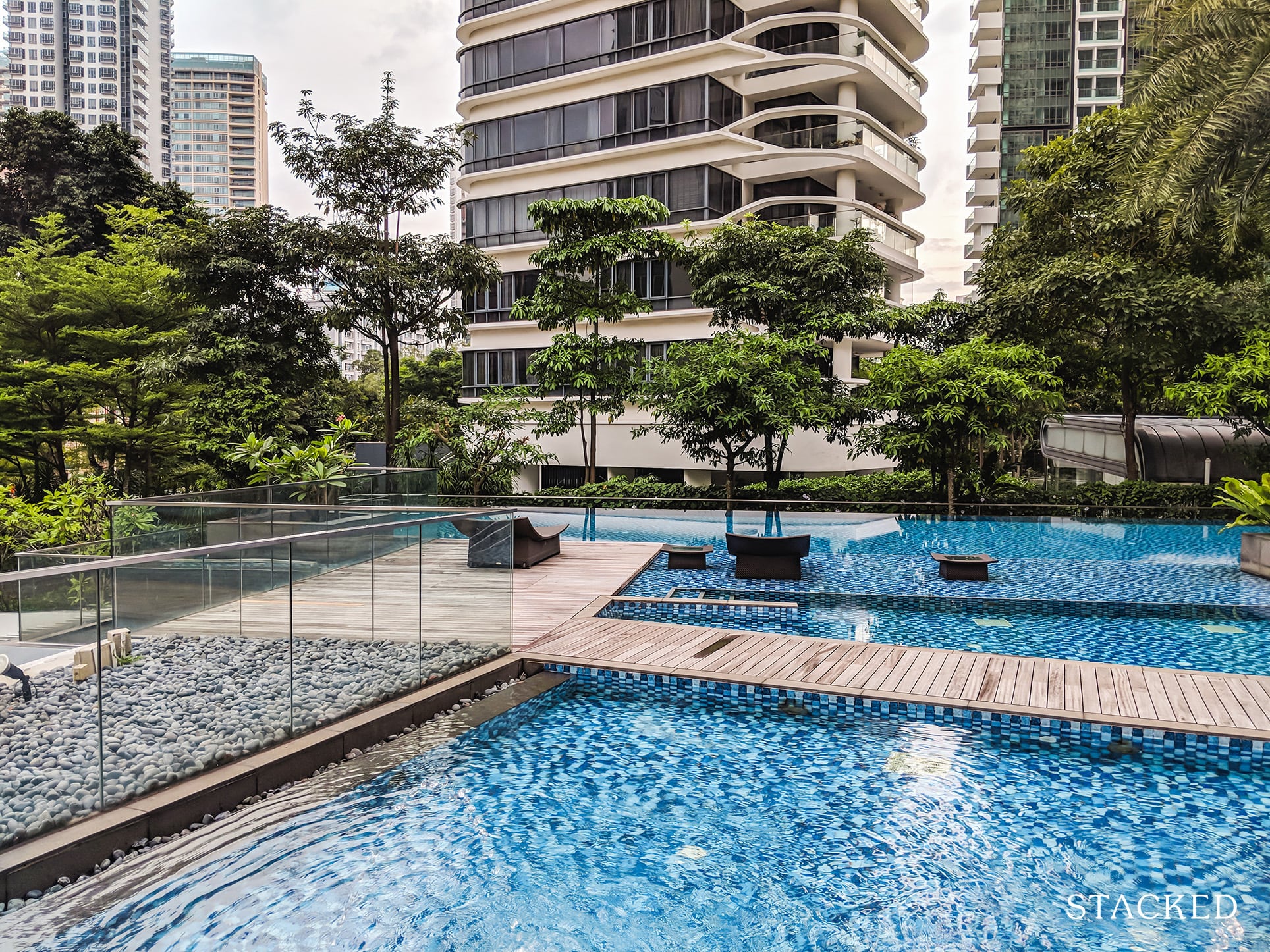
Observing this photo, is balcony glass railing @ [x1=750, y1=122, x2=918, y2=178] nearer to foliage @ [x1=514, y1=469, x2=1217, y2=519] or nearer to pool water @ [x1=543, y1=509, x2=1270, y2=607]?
foliage @ [x1=514, y1=469, x2=1217, y2=519]

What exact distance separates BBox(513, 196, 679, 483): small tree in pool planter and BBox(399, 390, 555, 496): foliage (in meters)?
1.72

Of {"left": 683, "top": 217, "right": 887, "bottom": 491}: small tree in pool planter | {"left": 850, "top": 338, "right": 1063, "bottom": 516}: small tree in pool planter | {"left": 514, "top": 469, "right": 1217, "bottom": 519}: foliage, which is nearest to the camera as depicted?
{"left": 850, "top": 338, "right": 1063, "bottom": 516}: small tree in pool planter

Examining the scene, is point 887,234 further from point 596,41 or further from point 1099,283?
point 596,41

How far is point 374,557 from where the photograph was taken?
654cm

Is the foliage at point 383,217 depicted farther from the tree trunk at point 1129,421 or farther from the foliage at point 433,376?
the foliage at point 433,376

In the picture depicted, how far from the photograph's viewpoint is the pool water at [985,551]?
11.8 meters

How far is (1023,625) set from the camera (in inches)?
395

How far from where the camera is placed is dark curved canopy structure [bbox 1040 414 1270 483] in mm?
21625

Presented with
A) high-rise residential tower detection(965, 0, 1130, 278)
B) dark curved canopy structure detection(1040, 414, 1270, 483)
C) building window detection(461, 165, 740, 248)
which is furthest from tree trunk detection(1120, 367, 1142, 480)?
high-rise residential tower detection(965, 0, 1130, 278)

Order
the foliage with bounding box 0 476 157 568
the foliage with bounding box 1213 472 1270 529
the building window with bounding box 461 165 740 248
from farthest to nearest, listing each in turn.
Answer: the building window with bounding box 461 165 740 248
the foliage with bounding box 0 476 157 568
the foliage with bounding box 1213 472 1270 529

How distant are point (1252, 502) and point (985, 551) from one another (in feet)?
13.4

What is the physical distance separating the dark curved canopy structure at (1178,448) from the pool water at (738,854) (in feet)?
58.6

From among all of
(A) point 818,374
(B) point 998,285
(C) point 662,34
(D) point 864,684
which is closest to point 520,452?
(A) point 818,374

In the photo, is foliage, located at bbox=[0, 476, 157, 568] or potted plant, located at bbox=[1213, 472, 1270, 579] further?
foliage, located at bbox=[0, 476, 157, 568]
